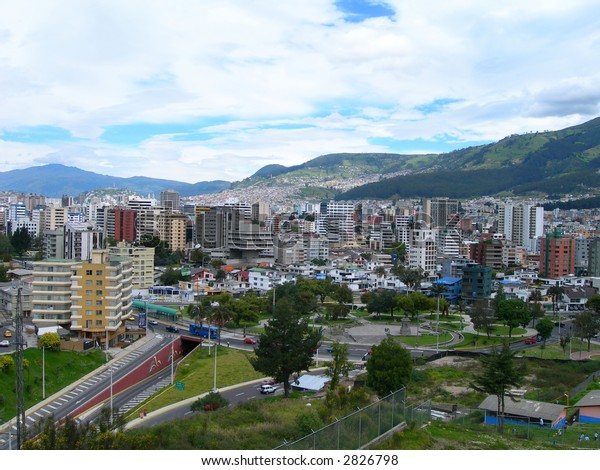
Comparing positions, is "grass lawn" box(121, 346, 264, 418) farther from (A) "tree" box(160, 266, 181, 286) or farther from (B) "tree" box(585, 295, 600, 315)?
(B) "tree" box(585, 295, 600, 315)

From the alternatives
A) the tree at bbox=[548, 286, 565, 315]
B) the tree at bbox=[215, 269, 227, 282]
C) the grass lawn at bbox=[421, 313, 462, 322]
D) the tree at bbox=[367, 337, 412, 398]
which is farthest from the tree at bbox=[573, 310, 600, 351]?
the tree at bbox=[215, 269, 227, 282]

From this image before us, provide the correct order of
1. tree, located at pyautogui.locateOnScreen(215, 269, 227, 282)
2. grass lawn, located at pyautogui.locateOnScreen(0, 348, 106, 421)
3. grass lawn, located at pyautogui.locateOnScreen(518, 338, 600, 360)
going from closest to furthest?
grass lawn, located at pyautogui.locateOnScreen(0, 348, 106, 421) → grass lawn, located at pyautogui.locateOnScreen(518, 338, 600, 360) → tree, located at pyautogui.locateOnScreen(215, 269, 227, 282)

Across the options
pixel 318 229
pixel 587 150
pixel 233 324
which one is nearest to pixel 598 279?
pixel 233 324

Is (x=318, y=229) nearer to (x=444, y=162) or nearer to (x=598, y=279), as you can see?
(x=598, y=279)

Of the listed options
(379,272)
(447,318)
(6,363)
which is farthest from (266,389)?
(379,272)

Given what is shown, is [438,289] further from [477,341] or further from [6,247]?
[6,247]
